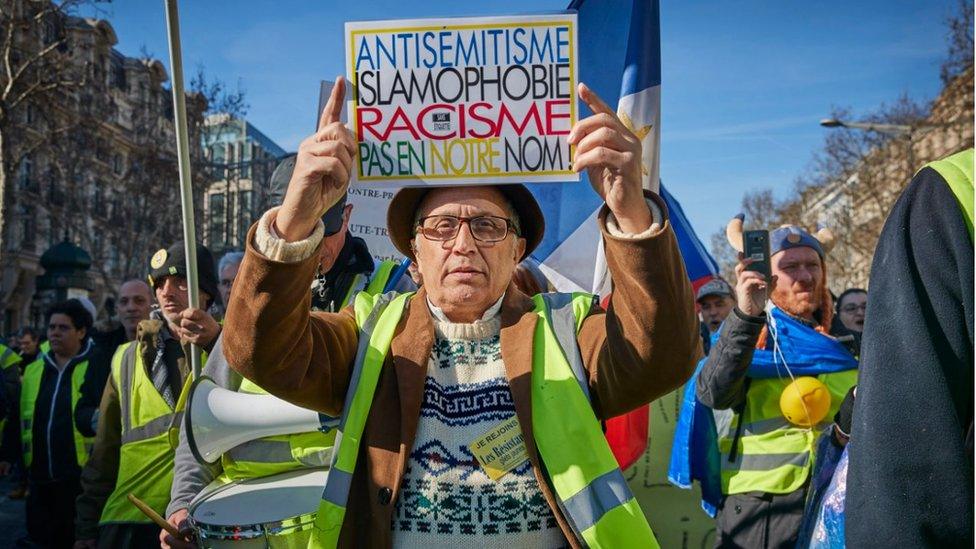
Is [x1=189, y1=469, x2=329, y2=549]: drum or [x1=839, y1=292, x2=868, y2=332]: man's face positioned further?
[x1=839, y1=292, x2=868, y2=332]: man's face

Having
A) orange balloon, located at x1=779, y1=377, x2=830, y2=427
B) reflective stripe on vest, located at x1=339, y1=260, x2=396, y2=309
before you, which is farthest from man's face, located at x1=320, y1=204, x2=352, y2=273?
orange balloon, located at x1=779, y1=377, x2=830, y2=427

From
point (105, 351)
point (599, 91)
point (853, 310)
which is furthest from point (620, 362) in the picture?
point (853, 310)

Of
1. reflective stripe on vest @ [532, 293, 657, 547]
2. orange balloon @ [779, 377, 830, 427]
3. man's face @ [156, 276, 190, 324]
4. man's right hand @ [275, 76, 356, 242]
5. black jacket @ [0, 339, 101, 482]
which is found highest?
man's right hand @ [275, 76, 356, 242]

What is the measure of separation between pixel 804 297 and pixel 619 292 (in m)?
2.50

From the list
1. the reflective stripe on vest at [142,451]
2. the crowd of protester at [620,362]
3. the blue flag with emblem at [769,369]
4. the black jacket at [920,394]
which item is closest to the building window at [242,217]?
the crowd of protester at [620,362]

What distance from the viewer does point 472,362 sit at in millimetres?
2297

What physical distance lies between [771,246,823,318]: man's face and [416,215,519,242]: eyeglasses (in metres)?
2.32

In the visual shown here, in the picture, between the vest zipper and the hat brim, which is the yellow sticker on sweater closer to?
the hat brim

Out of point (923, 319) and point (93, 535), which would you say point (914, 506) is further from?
point (93, 535)

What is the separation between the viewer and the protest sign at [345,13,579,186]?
7.39 ft

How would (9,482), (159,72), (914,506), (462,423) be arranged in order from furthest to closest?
(159,72)
(9,482)
(462,423)
(914,506)

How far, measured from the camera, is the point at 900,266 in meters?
1.40

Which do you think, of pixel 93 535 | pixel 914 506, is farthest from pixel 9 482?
pixel 914 506

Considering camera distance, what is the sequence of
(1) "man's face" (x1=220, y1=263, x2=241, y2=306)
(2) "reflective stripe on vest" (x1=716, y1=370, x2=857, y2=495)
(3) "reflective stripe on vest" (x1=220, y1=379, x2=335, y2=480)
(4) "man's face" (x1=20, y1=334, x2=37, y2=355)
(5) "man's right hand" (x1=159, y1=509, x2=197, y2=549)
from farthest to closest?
(4) "man's face" (x1=20, y1=334, x2=37, y2=355)
(1) "man's face" (x1=220, y1=263, x2=241, y2=306)
(2) "reflective stripe on vest" (x1=716, y1=370, x2=857, y2=495)
(5) "man's right hand" (x1=159, y1=509, x2=197, y2=549)
(3) "reflective stripe on vest" (x1=220, y1=379, x2=335, y2=480)
